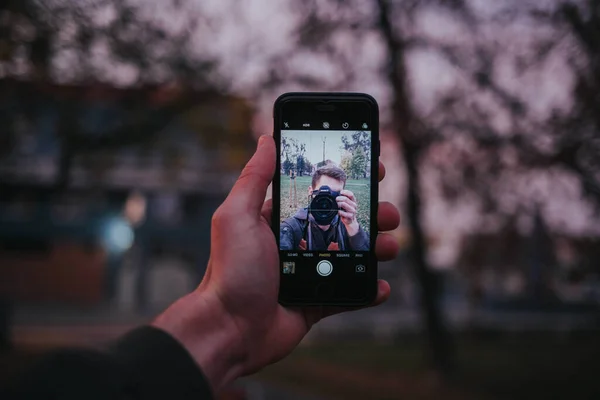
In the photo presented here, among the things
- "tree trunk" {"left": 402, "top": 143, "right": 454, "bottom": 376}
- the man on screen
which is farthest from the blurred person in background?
"tree trunk" {"left": 402, "top": 143, "right": 454, "bottom": 376}

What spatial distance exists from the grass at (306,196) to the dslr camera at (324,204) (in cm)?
4

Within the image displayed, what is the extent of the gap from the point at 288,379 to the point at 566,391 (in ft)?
18.7

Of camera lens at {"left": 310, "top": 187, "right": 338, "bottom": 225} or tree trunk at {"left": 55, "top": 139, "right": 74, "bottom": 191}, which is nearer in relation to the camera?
camera lens at {"left": 310, "top": 187, "right": 338, "bottom": 225}

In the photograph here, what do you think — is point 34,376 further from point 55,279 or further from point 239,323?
point 55,279

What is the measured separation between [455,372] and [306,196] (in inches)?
575

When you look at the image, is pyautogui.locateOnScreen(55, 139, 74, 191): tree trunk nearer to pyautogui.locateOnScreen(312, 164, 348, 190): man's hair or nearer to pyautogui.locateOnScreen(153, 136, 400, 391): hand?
pyautogui.locateOnScreen(312, 164, 348, 190): man's hair

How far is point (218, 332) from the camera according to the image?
1822 mm

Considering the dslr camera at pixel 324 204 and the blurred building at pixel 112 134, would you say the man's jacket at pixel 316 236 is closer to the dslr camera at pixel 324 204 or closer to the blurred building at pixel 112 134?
the dslr camera at pixel 324 204

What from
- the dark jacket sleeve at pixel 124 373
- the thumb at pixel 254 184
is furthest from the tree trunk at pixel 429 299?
the dark jacket sleeve at pixel 124 373

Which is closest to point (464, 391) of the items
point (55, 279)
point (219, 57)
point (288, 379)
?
point (288, 379)

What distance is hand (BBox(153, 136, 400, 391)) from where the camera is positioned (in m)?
1.75

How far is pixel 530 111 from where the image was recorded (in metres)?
10.5

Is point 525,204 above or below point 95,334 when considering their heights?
above

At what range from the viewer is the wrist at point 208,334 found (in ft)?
5.44
